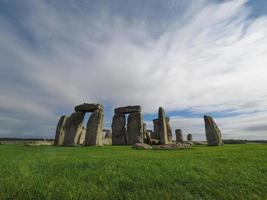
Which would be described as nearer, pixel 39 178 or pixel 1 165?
pixel 39 178

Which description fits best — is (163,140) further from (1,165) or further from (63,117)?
(1,165)

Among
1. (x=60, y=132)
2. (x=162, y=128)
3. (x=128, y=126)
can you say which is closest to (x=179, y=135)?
(x=162, y=128)

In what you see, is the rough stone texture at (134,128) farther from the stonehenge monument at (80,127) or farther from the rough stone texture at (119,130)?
the stonehenge monument at (80,127)

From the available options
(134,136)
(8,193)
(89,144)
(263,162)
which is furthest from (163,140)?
(8,193)

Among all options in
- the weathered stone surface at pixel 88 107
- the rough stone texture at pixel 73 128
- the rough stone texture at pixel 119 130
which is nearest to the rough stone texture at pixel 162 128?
the rough stone texture at pixel 119 130

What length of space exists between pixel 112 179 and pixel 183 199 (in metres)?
2.15

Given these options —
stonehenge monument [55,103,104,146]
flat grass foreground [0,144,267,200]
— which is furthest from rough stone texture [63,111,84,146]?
flat grass foreground [0,144,267,200]

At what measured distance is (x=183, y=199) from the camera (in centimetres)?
564

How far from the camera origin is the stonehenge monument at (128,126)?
23438 millimetres

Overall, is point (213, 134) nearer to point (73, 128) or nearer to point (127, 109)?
point (127, 109)

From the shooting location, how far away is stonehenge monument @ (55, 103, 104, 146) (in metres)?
18.8

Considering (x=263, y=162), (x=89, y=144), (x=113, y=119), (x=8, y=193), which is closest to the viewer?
(x=8, y=193)

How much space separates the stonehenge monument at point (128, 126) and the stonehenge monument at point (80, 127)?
184 inches

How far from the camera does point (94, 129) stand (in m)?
18.9
